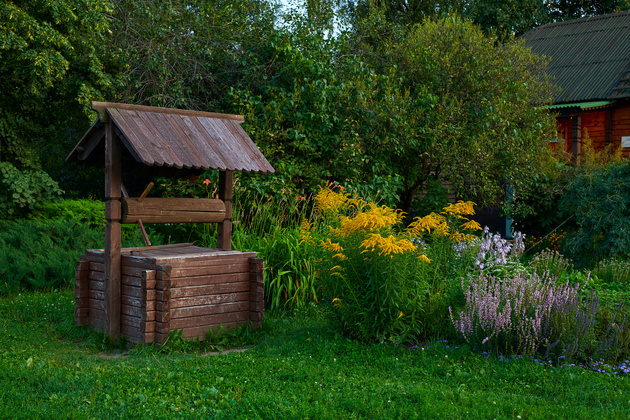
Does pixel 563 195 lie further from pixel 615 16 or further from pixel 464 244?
pixel 615 16

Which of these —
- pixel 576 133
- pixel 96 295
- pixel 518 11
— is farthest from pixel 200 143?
pixel 518 11

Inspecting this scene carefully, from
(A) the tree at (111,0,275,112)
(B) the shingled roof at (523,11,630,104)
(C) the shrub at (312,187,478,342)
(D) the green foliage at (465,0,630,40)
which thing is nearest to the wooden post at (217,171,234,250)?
(C) the shrub at (312,187,478,342)

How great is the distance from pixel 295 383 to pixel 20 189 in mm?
8304

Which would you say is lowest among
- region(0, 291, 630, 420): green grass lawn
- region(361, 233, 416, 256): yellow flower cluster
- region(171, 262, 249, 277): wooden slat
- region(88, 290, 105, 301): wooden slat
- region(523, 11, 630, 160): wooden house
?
region(0, 291, 630, 420): green grass lawn

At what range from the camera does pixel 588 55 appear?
749 inches

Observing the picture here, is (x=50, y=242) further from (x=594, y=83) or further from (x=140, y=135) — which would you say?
(x=594, y=83)

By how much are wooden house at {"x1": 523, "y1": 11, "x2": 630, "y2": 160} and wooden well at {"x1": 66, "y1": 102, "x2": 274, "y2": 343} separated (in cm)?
1091

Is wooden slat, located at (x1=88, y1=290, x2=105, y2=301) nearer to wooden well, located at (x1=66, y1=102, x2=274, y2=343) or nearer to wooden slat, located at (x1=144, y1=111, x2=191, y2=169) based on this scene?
wooden well, located at (x1=66, y1=102, x2=274, y2=343)

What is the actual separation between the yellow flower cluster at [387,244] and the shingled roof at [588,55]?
43.0 feet

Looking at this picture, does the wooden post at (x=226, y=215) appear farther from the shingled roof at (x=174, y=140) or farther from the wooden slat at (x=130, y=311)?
the wooden slat at (x=130, y=311)

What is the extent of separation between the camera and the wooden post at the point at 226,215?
7.30 meters

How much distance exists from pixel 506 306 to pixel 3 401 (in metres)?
4.31

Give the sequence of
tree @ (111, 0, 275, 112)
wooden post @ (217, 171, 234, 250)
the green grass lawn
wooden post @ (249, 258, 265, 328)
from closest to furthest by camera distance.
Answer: the green grass lawn → wooden post @ (249, 258, 265, 328) → wooden post @ (217, 171, 234, 250) → tree @ (111, 0, 275, 112)

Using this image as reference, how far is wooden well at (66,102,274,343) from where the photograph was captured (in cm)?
609
